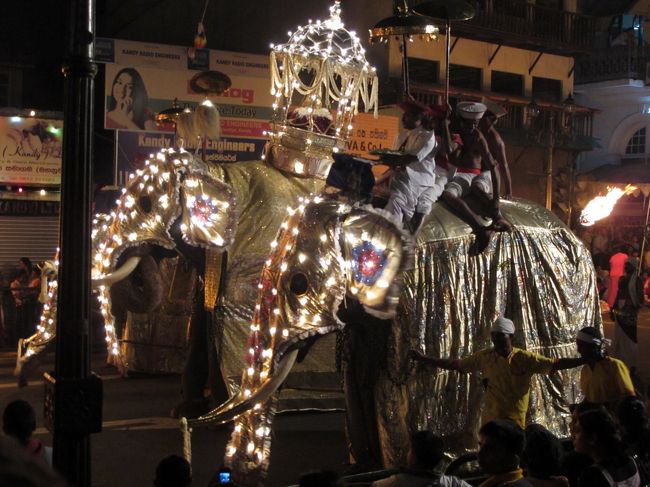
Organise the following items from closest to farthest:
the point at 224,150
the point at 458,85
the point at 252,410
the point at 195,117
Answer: the point at 252,410
the point at 195,117
the point at 224,150
the point at 458,85

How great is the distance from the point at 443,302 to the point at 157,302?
2.74 m

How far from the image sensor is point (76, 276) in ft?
14.4

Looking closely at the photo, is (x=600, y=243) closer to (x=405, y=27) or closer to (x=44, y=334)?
(x=405, y=27)

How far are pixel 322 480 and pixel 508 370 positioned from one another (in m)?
3.12

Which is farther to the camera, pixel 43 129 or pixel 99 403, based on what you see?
pixel 43 129

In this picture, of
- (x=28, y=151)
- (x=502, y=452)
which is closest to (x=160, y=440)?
(x=502, y=452)

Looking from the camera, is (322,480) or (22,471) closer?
(22,471)

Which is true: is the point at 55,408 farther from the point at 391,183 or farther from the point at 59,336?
the point at 391,183

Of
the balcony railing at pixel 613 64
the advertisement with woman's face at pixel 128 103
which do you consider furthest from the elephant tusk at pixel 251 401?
the balcony railing at pixel 613 64

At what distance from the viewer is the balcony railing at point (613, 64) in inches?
1169

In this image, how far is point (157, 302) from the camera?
8586 mm

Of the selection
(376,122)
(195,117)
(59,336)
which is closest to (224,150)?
(376,122)

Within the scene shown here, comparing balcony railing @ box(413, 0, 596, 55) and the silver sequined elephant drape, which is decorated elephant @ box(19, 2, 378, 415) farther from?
balcony railing @ box(413, 0, 596, 55)

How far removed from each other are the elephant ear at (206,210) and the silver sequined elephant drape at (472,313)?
1.95 m
